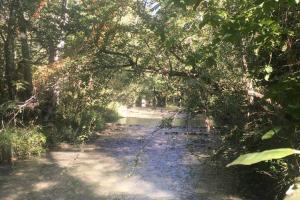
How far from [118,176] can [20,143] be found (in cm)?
308

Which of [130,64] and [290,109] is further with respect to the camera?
[130,64]

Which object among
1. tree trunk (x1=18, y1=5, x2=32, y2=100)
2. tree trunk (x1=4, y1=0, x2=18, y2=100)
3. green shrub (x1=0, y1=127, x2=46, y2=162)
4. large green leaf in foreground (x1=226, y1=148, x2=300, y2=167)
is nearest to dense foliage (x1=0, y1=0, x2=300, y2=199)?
green shrub (x1=0, y1=127, x2=46, y2=162)

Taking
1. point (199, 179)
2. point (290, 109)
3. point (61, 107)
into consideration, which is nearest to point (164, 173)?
point (199, 179)

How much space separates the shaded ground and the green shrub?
0.38 metres

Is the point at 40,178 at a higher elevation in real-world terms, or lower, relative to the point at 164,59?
lower

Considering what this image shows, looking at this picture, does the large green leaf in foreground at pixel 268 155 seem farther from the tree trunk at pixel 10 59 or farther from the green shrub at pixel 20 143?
the tree trunk at pixel 10 59

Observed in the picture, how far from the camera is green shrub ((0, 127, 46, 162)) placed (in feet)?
33.5

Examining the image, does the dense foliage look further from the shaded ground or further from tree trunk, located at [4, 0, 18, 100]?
tree trunk, located at [4, 0, 18, 100]

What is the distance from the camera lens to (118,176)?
9.25 meters

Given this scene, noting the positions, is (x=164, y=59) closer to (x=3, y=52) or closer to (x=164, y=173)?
(x=164, y=173)

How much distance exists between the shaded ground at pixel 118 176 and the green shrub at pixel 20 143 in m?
0.38

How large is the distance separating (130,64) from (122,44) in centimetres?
49

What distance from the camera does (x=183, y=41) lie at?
680cm

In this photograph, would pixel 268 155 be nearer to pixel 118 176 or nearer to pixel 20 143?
pixel 118 176
